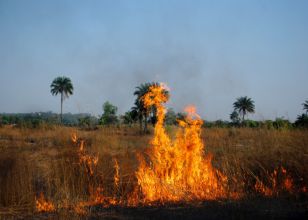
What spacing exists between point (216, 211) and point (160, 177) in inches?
76.0

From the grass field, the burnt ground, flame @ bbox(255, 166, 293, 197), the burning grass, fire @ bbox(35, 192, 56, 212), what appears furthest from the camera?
flame @ bbox(255, 166, 293, 197)

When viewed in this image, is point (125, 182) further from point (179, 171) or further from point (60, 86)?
point (60, 86)

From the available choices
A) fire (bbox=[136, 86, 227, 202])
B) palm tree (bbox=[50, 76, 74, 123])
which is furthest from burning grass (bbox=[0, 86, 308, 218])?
palm tree (bbox=[50, 76, 74, 123])

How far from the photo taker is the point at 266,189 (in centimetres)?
703

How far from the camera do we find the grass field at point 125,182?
5855 millimetres

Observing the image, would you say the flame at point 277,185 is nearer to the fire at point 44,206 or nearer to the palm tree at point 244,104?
the fire at point 44,206

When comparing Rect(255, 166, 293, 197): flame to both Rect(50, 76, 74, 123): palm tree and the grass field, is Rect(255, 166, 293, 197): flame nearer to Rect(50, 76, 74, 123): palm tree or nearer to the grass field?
the grass field

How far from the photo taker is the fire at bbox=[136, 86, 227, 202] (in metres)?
6.87

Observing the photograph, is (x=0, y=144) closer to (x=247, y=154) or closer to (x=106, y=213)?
(x=106, y=213)

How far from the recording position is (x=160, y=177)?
293 inches

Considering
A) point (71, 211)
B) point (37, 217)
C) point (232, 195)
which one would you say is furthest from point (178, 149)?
point (37, 217)

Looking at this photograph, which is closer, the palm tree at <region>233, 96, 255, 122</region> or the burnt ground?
the burnt ground

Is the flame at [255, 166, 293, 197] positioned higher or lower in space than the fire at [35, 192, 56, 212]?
higher

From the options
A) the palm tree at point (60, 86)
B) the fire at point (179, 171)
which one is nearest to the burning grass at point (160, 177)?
the fire at point (179, 171)
